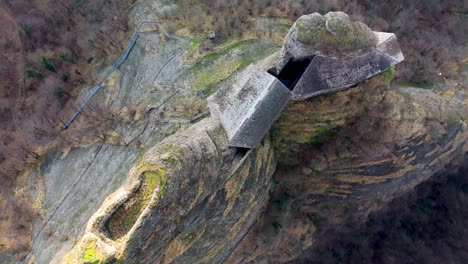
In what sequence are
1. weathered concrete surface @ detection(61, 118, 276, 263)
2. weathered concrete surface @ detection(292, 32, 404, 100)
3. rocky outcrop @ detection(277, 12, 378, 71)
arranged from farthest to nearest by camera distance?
weathered concrete surface @ detection(292, 32, 404, 100) → rocky outcrop @ detection(277, 12, 378, 71) → weathered concrete surface @ detection(61, 118, 276, 263)

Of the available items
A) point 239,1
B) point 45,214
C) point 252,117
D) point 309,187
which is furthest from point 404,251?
point 45,214

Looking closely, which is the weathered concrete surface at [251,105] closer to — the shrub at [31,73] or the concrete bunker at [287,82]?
the concrete bunker at [287,82]

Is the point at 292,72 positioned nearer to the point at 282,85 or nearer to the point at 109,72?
the point at 282,85

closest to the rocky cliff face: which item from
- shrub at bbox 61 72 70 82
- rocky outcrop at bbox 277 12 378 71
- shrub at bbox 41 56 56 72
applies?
rocky outcrop at bbox 277 12 378 71

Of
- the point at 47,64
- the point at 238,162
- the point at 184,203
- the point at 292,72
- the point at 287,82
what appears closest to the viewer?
the point at 184,203

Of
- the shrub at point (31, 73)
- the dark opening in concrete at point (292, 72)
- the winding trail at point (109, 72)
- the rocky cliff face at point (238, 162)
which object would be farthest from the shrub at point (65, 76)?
the dark opening in concrete at point (292, 72)

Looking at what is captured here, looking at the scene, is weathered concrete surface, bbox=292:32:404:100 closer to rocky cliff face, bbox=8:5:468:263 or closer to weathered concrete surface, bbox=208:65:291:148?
rocky cliff face, bbox=8:5:468:263

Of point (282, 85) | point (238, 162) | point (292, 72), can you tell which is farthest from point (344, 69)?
point (238, 162)
